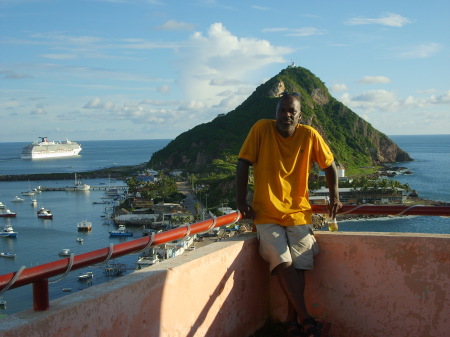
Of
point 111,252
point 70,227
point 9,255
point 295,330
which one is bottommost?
point 70,227

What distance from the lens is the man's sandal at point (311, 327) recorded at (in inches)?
104

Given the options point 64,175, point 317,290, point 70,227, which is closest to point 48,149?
point 64,175

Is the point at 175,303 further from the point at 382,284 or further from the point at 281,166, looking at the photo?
the point at 382,284

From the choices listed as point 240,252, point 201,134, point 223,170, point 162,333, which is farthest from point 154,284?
point 201,134

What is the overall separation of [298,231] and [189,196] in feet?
202

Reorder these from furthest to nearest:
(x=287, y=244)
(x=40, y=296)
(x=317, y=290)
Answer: (x=317, y=290), (x=287, y=244), (x=40, y=296)

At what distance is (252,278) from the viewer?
305 centimetres

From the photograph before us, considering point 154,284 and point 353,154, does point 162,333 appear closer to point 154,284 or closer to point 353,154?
point 154,284

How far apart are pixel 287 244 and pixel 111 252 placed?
1.10 meters

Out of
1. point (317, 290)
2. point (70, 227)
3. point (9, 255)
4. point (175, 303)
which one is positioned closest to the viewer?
point (175, 303)

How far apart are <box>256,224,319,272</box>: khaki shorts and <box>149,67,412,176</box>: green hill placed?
253ft

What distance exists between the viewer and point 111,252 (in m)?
2.12

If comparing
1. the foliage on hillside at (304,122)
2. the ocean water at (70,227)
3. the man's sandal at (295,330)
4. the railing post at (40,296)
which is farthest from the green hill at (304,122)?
the railing post at (40,296)

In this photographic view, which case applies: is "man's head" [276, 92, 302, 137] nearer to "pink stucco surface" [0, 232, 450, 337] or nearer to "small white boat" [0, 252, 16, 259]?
"pink stucco surface" [0, 232, 450, 337]
